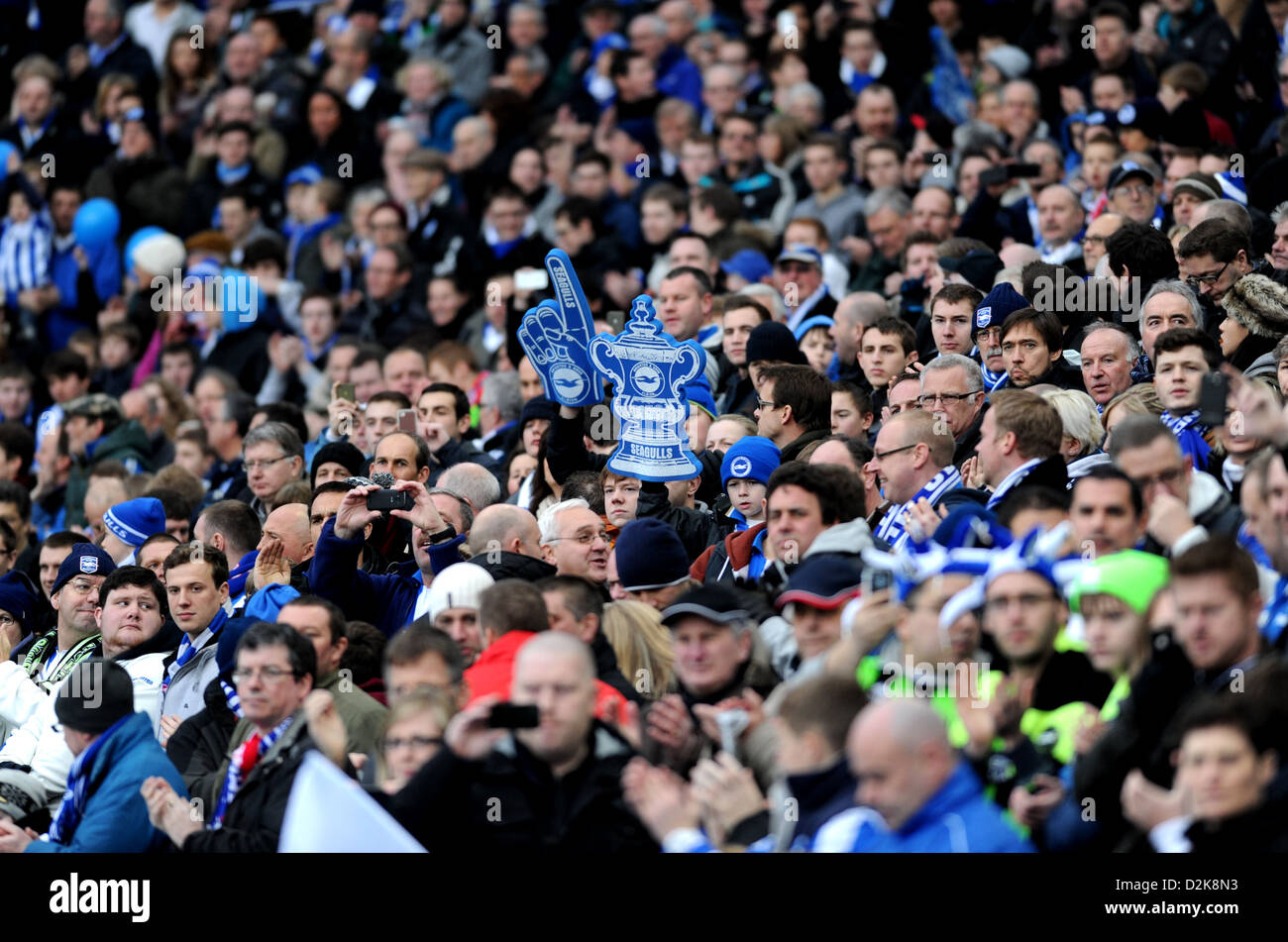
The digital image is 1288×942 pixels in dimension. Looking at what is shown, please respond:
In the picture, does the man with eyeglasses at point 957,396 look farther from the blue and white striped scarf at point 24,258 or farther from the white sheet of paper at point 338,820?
the blue and white striped scarf at point 24,258

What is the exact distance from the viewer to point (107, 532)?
11742mm

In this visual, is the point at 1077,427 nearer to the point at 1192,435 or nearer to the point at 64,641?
the point at 1192,435

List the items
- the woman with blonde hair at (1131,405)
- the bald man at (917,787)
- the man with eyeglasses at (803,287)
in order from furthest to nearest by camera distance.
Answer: the man with eyeglasses at (803,287) < the woman with blonde hair at (1131,405) < the bald man at (917,787)

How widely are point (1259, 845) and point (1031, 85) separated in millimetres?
9452

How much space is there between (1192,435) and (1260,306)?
143 centimetres

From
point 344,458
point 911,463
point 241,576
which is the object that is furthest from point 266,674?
point 344,458

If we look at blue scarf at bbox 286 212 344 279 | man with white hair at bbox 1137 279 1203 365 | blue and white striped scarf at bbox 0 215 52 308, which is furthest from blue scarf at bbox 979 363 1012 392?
blue and white striped scarf at bbox 0 215 52 308

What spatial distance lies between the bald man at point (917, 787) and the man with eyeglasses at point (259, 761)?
2325 mm

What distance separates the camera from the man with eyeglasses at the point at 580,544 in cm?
867

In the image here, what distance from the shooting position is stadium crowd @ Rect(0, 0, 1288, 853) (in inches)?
246

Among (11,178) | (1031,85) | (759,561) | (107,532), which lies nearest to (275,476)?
(107,532)

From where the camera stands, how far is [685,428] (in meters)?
9.63

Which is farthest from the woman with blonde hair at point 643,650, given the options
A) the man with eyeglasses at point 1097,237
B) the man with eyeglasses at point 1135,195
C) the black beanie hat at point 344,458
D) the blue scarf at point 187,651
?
the man with eyeglasses at point 1135,195

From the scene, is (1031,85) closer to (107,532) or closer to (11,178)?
(107,532)
